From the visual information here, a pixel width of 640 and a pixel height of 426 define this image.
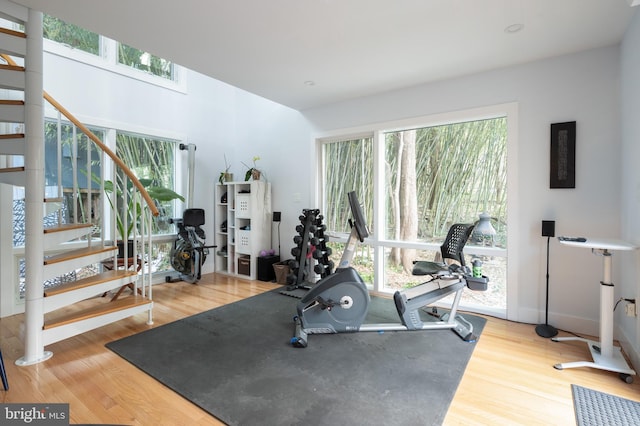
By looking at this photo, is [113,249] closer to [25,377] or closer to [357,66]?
[25,377]

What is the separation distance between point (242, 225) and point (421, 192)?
9.62ft

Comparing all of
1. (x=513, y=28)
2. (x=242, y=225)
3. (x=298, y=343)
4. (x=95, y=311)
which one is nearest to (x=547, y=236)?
(x=513, y=28)

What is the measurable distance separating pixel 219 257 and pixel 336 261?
2.17 m

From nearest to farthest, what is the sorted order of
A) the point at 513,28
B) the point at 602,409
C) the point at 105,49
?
1. the point at 602,409
2. the point at 513,28
3. the point at 105,49

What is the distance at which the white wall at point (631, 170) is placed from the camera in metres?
2.27

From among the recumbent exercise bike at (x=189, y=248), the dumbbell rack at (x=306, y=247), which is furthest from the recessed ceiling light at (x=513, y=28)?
the recumbent exercise bike at (x=189, y=248)

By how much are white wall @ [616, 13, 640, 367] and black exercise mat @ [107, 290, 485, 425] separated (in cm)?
109

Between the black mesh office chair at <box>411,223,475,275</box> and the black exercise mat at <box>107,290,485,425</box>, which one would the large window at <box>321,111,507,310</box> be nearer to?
the black mesh office chair at <box>411,223,475,275</box>

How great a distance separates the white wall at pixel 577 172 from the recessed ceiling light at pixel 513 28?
0.76m

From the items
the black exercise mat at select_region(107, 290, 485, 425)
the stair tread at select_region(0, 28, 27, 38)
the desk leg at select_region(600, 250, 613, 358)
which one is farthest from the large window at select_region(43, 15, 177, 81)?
the desk leg at select_region(600, 250, 613, 358)

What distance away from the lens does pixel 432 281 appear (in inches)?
115

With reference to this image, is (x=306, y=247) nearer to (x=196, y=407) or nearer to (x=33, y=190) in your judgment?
(x=196, y=407)

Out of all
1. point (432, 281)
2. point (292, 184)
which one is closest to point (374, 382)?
point (432, 281)

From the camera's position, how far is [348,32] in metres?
2.55
